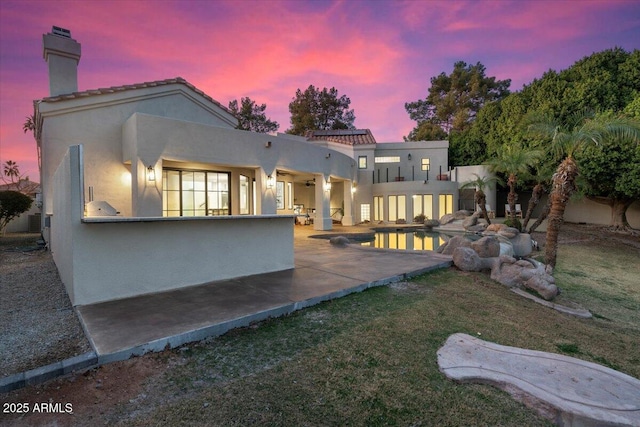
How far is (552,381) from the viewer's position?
2.74 metres

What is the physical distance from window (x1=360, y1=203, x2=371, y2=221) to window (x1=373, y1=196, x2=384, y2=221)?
1.45 feet

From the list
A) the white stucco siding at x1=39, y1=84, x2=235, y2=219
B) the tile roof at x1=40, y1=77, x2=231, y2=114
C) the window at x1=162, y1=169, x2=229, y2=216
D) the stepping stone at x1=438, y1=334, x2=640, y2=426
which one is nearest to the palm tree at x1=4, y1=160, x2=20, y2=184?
the white stucco siding at x1=39, y1=84, x2=235, y2=219

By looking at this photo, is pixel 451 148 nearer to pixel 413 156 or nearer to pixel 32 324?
pixel 413 156

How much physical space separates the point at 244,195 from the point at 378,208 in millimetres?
12362

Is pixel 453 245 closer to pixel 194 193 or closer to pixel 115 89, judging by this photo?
pixel 194 193

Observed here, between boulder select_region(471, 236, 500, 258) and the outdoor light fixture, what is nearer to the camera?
boulder select_region(471, 236, 500, 258)

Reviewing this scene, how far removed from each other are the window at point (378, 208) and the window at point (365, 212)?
44 cm

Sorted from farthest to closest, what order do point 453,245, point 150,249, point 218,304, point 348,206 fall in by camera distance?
point 348,206 → point 453,245 → point 150,249 → point 218,304

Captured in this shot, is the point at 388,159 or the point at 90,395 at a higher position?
the point at 388,159

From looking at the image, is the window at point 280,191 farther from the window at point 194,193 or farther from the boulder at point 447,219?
the boulder at point 447,219

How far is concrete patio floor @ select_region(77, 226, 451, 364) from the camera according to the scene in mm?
3199

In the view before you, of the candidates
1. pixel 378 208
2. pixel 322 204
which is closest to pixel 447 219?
pixel 378 208

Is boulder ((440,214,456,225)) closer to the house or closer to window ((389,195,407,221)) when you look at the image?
the house

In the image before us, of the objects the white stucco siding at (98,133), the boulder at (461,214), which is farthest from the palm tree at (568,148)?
the white stucco siding at (98,133)
